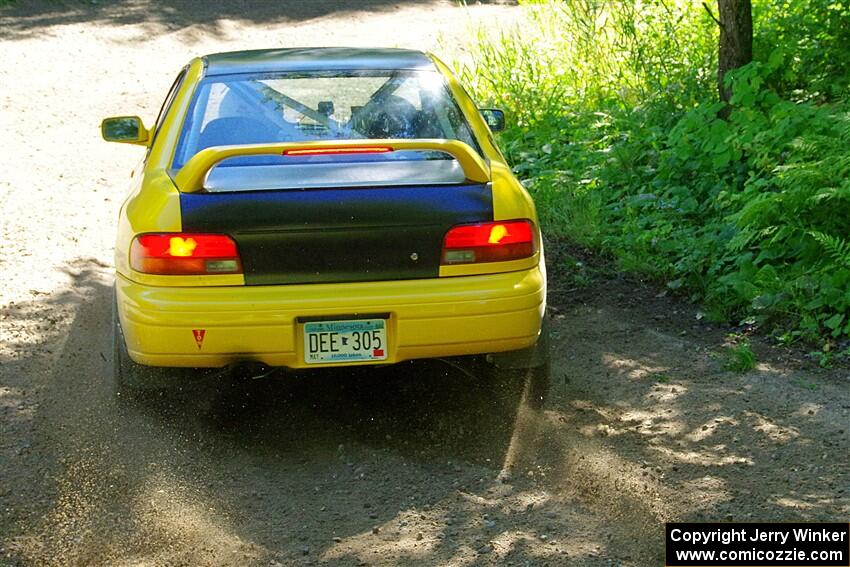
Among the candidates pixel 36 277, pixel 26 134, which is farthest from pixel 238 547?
pixel 26 134

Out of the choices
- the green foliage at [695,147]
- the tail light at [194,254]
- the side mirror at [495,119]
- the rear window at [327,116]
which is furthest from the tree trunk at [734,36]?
the tail light at [194,254]

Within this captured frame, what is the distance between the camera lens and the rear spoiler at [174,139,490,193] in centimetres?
445

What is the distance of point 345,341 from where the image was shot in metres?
4.44

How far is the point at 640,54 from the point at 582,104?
0.75m

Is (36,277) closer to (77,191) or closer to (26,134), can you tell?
(77,191)

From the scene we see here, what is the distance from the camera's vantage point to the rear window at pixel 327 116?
4.72 metres

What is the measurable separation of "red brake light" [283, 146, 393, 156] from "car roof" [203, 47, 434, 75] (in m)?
0.92

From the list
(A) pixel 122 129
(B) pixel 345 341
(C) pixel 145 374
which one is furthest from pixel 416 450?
(A) pixel 122 129

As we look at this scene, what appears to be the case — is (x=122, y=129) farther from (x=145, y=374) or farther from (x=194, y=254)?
(x=194, y=254)

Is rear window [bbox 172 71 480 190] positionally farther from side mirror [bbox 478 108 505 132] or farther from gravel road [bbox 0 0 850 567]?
gravel road [bbox 0 0 850 567]

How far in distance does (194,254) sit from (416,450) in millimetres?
1232

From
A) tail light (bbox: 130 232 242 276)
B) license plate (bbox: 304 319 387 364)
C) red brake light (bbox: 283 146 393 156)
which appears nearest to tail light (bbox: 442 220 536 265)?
license plate (bbox: 304 319 387 364)

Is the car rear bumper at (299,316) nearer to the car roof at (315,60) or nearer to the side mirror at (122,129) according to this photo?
the car roof at (315,60)

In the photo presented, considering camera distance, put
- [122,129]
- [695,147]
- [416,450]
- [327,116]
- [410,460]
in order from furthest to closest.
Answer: [695,147] < [122,129] < [327,116] < [416,450] < [410,460]
